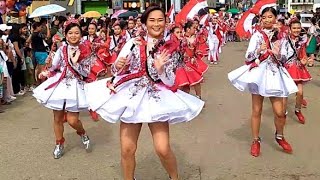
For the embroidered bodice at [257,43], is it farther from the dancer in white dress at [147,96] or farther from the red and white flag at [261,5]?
the dancer in white dress at [147,96]

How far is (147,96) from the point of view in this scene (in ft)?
14.8

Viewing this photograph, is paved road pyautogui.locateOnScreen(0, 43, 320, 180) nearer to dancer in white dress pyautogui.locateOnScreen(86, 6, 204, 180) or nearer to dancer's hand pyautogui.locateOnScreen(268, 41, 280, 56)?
dancer in white dress pyautogui.locateOnScreen(86, 6, 204, 180)

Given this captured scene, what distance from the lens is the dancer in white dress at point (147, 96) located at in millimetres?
4438

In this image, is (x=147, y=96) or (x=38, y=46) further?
(x=38, y=46)

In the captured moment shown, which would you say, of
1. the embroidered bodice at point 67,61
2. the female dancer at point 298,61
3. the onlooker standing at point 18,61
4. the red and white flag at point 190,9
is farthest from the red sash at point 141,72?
the onlooker standing at point 18,61

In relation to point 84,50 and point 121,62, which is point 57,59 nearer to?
point 84,50

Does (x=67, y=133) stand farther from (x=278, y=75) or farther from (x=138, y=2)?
(x=138, y=2)

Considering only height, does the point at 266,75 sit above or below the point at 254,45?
below

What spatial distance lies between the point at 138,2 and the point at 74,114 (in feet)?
102

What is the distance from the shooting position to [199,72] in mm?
9469

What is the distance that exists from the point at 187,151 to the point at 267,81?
4.31 feet

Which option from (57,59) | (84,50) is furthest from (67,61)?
(84,50)

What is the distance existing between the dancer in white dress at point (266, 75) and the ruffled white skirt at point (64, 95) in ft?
6.42

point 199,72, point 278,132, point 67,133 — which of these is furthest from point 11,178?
point 199,72
